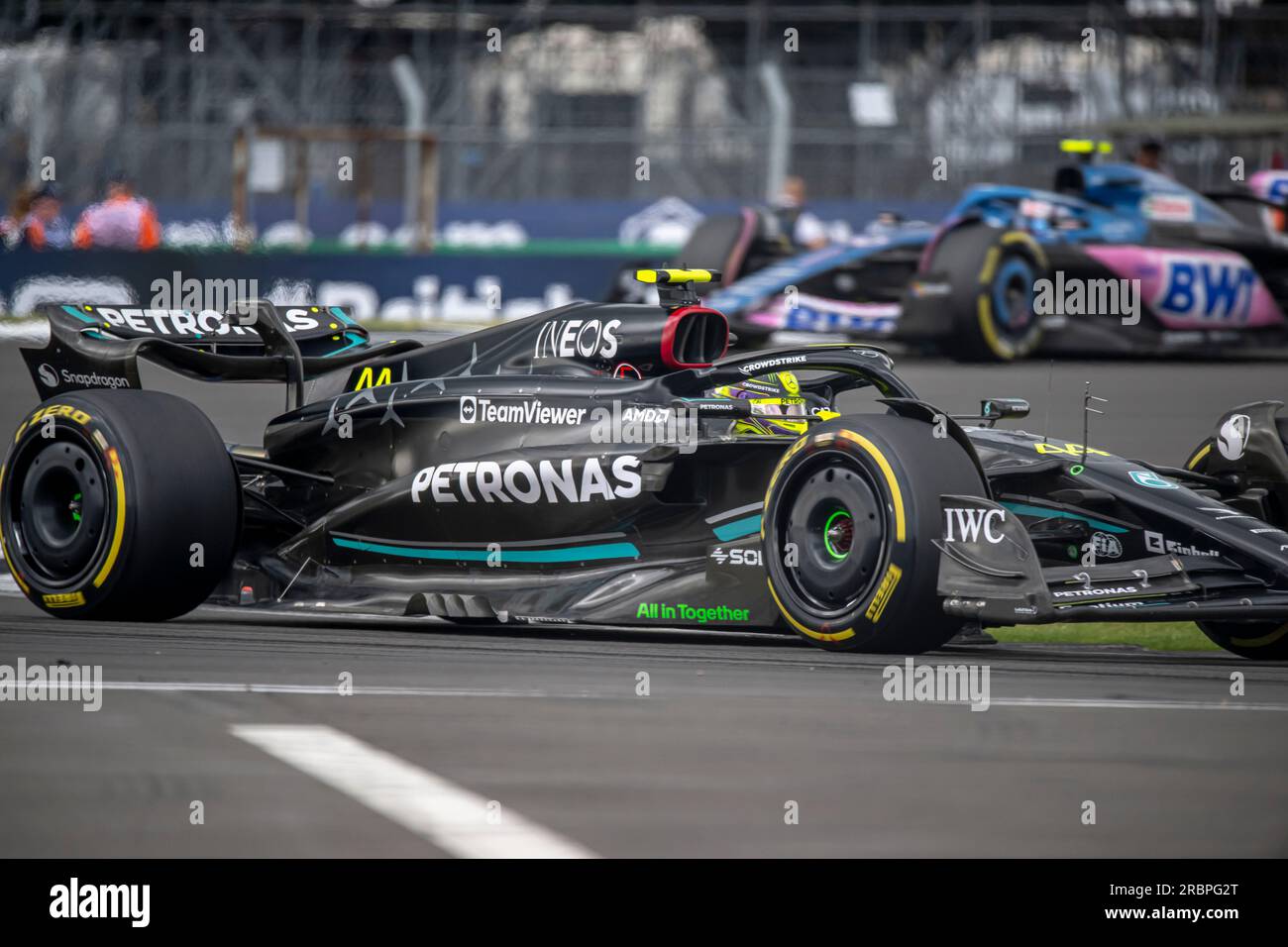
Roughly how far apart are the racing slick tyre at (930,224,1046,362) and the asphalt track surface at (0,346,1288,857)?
33.6 ft

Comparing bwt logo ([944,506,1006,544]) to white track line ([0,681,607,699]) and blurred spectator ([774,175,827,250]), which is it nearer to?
white track line ([0,681,607,699])

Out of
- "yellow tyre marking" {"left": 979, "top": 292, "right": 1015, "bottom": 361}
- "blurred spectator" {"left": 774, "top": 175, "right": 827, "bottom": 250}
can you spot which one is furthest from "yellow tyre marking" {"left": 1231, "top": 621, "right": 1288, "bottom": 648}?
"blurred spectator" {"left": 774, "top": 175, "right": 827, "bottom": 250}

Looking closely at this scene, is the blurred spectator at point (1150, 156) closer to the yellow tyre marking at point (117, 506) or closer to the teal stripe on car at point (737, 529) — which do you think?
the teal stripe on car at point (737, 529)

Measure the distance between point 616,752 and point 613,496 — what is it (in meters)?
2.10

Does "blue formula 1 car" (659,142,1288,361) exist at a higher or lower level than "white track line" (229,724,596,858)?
higher

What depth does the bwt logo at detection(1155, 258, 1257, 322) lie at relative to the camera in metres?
17.6

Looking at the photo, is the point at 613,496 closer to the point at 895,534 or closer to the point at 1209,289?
the point at 895,534

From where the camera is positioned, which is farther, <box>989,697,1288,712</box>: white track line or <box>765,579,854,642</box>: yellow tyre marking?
<box>765,579,854,642</box>: yellow tyre marking

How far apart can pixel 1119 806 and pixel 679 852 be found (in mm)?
1014

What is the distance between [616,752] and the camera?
486 centimetres

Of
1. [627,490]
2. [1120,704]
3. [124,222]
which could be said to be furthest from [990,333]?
[1120,704]

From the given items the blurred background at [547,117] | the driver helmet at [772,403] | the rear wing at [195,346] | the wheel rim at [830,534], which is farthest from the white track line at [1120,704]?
the blurred background at [547,117]

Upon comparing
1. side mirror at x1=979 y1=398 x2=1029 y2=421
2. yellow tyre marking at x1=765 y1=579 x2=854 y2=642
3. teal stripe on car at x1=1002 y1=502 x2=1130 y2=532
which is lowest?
yellow tyre marking at x1=765 y1=579 x2=854 y2=642

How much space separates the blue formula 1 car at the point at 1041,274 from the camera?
17188mm
